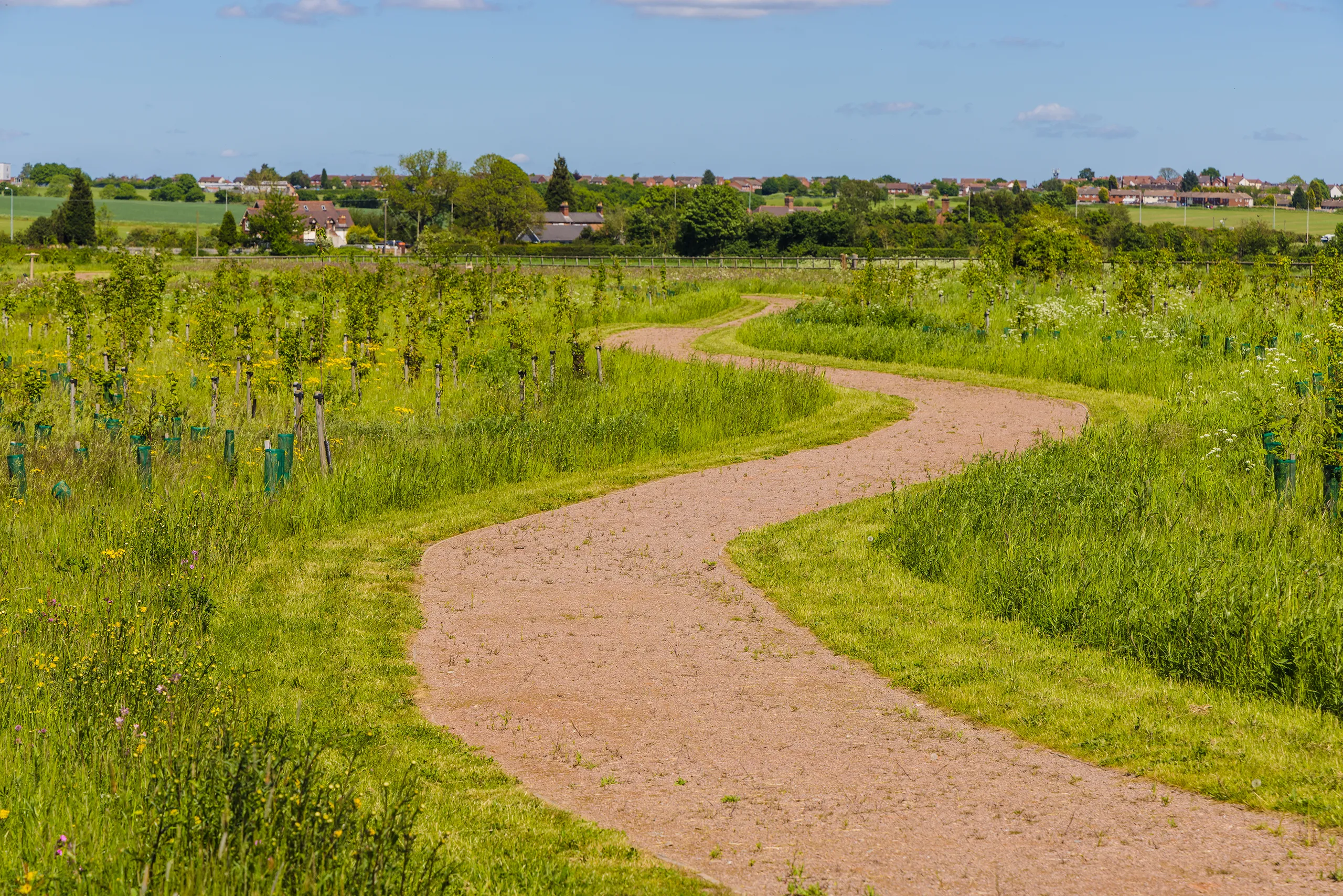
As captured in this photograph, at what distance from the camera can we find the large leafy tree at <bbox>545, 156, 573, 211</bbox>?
126625mm

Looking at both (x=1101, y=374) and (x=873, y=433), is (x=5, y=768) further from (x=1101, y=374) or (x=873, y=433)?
(x=1101, y=374)

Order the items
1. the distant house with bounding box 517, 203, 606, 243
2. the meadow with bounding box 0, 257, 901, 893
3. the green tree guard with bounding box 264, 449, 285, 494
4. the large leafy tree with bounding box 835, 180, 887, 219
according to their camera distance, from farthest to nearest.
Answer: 1. the distant house with bounding box 517, 203, 606, 243
2. the large leafy tree with bounding box 835, 180, 887, 219
3. the green tree guard with bounding box 264, 449, 285, 494
4. the meadow with bounding box 0, 257, 901, 893

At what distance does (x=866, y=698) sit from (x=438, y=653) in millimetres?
2673

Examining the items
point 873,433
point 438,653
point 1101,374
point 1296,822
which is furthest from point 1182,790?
point 1101,374

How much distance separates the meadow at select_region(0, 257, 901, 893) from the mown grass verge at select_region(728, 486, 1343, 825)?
2514 mm

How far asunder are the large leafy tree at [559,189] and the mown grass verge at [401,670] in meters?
117

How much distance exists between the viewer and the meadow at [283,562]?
4332 millimetres

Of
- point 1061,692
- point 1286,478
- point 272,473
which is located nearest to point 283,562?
point 272,473

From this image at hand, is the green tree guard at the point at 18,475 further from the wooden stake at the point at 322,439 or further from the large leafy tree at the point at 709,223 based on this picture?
the large leafy tree at the point at 709,223

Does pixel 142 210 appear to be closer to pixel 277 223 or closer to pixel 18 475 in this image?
pixel 277 223

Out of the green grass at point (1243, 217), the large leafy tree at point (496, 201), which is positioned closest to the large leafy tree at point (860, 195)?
the green grass at point (1243, 217)

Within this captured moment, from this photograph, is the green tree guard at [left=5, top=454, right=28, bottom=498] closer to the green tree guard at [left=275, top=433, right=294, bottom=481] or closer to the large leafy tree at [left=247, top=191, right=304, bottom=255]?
the green tree guard at [left=275, top=433, right=294, bottom=481]

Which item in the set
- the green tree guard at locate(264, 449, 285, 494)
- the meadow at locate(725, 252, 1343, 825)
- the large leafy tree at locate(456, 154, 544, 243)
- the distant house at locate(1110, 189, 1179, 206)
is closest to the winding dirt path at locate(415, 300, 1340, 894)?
the meadow at locate(725, 252, 1343, 825)

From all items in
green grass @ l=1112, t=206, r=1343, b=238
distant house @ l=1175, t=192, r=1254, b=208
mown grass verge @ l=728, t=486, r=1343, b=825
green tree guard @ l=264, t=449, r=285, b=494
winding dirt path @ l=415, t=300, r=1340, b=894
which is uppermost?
distant house @ l=1175, t=192, r=1254, b=208
